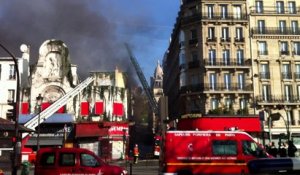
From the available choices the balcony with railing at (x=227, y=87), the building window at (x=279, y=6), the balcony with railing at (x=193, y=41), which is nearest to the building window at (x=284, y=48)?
the building window at (x=279, y=6)

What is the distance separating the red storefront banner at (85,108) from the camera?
48406 mm

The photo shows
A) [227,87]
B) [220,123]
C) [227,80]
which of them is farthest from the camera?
[227,80]

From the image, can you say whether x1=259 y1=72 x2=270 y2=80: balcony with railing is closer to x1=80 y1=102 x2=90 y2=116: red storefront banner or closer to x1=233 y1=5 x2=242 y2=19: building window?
x1=233 y1=5 x2=242 y2=19: building window

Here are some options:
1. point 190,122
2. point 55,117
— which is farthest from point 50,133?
point 190,122

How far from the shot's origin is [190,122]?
4159cm

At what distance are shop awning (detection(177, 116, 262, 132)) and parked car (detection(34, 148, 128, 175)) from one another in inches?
1060

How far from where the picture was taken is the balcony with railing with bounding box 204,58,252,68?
44750 millimetres

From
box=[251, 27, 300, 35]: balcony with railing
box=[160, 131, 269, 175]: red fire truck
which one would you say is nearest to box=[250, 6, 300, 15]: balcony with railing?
box=[251, 27, 300, 35]: balcony with railing

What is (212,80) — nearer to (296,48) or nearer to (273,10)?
(296,48)

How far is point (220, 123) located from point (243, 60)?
8.25m

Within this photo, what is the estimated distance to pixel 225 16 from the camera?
1813 inches

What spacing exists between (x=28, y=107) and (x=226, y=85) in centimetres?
2387

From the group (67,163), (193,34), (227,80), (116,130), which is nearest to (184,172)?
(67,163)

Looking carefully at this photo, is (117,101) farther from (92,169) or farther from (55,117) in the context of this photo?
(92,169)
